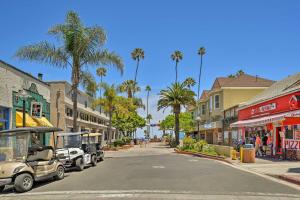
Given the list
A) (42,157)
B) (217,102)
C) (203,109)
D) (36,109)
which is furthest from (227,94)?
(42,157)

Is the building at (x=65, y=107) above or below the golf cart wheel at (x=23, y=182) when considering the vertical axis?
above

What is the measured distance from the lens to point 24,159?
13938 millimetres

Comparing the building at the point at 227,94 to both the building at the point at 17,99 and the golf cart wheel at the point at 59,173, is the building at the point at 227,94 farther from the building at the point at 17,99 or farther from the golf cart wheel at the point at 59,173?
the golf cart wheel at the point at 59,173

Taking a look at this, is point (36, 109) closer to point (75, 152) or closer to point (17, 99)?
point (17, 99)

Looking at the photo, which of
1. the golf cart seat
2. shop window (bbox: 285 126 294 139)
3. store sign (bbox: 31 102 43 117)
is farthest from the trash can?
store sign (bbox: 31 102 43 117)

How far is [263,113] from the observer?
3303 centimetres

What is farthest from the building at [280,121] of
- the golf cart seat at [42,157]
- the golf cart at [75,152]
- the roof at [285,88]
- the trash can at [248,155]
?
the golf cart seat at [42,157]

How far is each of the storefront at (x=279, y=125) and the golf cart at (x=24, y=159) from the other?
14218 millimetres

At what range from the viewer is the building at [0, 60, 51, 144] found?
949 inches

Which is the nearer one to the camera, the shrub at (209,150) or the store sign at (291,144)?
the store sign at (291,144)

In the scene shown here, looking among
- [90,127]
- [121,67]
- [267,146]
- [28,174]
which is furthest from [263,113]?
[90,127]

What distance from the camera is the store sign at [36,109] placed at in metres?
28.4

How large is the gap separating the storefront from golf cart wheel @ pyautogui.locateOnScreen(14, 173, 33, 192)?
1528 cm

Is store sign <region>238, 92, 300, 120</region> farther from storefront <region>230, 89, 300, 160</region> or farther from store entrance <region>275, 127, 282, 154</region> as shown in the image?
store entrance <region>275, 127, 282, 154</region>
